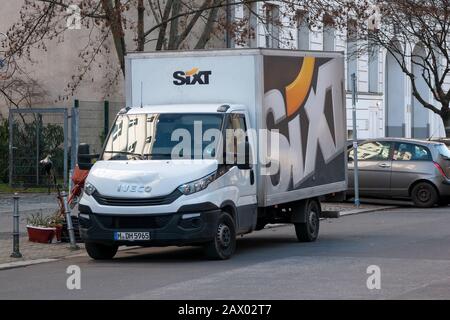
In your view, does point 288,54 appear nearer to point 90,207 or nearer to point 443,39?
point 90,207

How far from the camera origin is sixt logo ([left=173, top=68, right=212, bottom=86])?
15812 millimetres

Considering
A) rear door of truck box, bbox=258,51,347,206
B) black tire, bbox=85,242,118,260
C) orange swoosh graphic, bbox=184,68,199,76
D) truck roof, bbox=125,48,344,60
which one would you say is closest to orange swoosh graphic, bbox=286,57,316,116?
rear door of truck box, bbox=258,51,347,206

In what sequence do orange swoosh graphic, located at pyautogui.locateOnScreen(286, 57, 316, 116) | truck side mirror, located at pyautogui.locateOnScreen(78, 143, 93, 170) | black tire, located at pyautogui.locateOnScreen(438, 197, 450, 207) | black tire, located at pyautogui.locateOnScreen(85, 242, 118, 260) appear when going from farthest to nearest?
1. black tire, located at pyautogui.locateOnScreen(438, 197, 450, 207)
2. orange swoosh graphic, located at pyautogui.locateOnScreen(286, 57, 316, 116)
3. truck side mirror, located at pyautogui.locateOnScreen(78, 143, 93, 170)
4. black tire, located at pyautogui.locateOnScreen(85, 242, 118, 260)

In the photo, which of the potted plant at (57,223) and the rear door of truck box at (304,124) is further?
the potted plant at (57,223)

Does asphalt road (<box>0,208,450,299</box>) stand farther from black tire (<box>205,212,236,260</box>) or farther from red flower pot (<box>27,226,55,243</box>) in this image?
red flower pot (<box>27,226,55,243</box>)

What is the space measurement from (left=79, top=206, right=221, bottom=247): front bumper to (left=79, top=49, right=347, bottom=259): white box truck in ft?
0.04

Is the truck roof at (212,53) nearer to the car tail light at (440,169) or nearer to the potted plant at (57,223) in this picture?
the potted plant at (57,223)

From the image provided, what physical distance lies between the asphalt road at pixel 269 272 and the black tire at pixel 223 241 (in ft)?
0.53

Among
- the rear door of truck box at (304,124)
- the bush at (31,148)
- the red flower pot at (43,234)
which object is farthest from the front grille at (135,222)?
the bush at (31,148)

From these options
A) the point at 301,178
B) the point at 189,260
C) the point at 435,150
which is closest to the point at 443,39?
the point at 435,150

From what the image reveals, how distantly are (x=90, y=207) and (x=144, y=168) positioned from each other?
925 millimetres

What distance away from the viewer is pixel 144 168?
1428cm

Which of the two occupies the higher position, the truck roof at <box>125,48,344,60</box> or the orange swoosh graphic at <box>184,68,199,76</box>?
the truck roof at <box>125,48,344,60</box>

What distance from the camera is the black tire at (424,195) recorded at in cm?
2620
